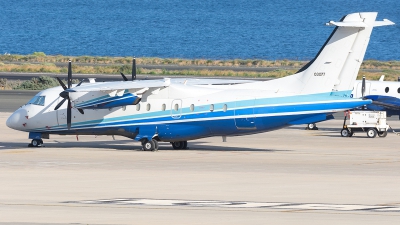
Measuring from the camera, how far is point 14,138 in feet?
149

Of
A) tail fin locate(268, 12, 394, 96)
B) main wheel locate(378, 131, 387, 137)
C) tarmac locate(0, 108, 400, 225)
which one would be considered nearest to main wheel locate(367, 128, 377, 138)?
main wheel locate(378, 131, 387, 137)

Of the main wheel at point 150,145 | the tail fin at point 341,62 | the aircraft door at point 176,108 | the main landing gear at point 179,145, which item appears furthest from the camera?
the main landing gear at point 179,145

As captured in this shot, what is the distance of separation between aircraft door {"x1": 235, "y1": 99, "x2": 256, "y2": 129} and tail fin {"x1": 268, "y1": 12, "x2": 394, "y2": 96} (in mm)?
1872

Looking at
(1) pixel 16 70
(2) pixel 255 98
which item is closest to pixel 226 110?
(2) pixel 255 98

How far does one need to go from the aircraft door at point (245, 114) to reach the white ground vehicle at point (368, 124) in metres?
12.8

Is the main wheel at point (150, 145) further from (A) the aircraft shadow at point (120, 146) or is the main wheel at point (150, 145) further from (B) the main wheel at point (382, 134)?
(B) the main wheel at point (382, 134)

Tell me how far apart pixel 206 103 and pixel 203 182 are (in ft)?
34.7

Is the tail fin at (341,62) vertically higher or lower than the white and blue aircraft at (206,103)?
higher

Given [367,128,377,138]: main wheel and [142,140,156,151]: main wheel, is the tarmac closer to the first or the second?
[142,140,156,151]: main wheel

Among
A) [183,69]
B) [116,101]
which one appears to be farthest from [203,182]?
[183,69]

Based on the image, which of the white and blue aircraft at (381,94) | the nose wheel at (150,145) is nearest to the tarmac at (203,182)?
the nose wheel at (150,145)

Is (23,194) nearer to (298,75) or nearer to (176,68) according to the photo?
(298,75)

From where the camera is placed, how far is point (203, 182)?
27.1 m

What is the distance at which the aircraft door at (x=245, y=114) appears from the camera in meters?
36.3
